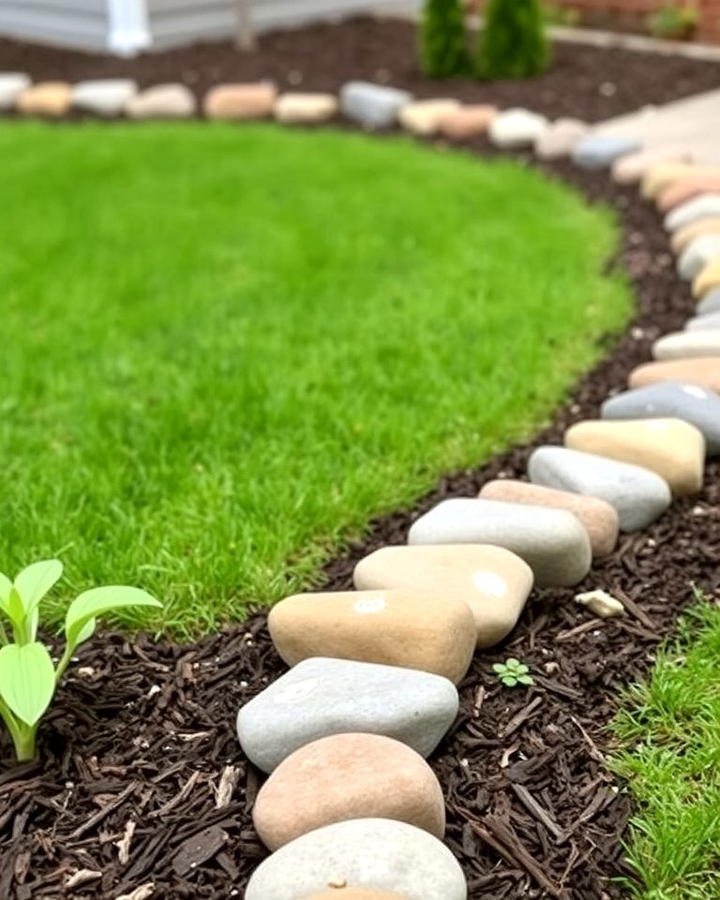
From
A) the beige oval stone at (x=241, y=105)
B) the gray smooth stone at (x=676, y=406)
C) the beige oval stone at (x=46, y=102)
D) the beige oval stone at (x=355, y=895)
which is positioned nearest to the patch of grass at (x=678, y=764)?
the beige oval stone at (x=355, y=895)

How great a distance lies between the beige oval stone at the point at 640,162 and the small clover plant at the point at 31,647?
154 inches

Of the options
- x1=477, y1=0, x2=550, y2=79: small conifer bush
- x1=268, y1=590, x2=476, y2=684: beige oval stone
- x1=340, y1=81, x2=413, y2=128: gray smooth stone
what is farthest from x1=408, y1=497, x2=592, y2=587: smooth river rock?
x1=477, y1=0, x2=550, y2=79: small conifer bush

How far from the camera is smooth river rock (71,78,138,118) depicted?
7316 millimetres

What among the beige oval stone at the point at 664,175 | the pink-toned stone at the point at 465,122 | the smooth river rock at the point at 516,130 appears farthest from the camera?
the pink-toned stone at the point at 465,122

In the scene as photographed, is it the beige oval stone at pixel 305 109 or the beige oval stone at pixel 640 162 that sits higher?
the beige oval stone at pixel 640 162

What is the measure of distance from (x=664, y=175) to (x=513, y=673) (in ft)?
11.1

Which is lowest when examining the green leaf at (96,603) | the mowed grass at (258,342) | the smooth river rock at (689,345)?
the mowed grass at (258,342)

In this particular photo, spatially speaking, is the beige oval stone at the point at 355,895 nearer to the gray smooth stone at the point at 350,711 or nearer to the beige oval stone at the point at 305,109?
the gray smooth stone at the point at 350,711

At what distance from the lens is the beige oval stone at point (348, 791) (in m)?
1.82

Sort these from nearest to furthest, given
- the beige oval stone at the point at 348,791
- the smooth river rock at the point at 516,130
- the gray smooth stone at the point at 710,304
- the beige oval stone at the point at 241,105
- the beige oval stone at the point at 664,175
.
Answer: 1. the beige oval stone at the point at 348,791
2. the gray smooth stone at the point at 710,304
3. the beige oval stone at the point at 664,175
4. the smooth river rock at the point at 516,130
5. the beige oval stone at the point at 241,105

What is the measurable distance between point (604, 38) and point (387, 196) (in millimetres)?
4061

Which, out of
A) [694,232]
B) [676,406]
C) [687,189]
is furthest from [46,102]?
[676,406]

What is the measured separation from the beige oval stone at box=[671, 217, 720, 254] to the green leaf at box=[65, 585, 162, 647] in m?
2.93

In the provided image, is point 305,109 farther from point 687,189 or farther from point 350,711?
point 350,711
